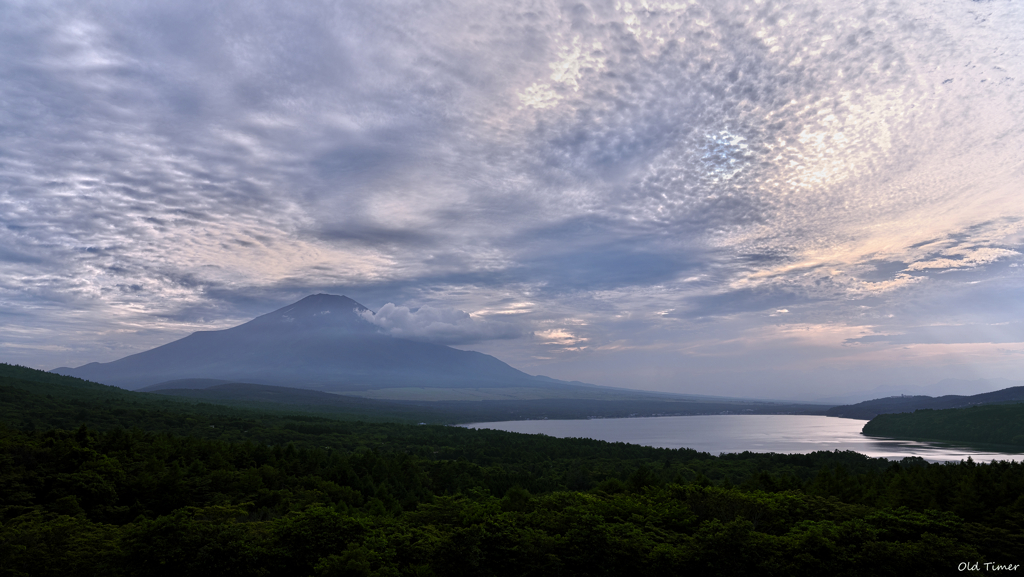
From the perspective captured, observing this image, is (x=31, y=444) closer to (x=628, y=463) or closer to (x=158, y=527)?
(x=158, y=527)

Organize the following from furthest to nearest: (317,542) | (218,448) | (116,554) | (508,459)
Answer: (508,459)
(218,448)
(317,542)
(116,554)

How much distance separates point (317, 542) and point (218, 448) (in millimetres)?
40776

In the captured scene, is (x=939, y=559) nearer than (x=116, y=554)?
No

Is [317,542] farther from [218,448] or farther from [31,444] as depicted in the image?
[218,448]

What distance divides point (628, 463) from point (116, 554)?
92.9 metres

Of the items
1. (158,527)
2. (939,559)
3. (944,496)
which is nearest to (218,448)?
(158,527)

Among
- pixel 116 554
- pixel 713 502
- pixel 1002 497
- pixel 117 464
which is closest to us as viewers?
pixel 116 554

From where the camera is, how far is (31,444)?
4366 cm

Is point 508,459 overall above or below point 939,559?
below

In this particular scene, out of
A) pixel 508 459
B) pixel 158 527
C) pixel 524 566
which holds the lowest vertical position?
pixel 508 459

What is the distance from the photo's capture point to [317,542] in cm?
Answer: 2502

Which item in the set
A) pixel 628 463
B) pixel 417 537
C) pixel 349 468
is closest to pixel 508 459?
pixel 628 463

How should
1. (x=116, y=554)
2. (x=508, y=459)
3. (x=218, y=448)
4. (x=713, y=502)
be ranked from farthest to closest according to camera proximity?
(x=508, y=459) < (x=218, y=448) < (x=713, y=502) < (x=116, y=554)

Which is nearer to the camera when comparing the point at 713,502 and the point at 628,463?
the point at 713,502
